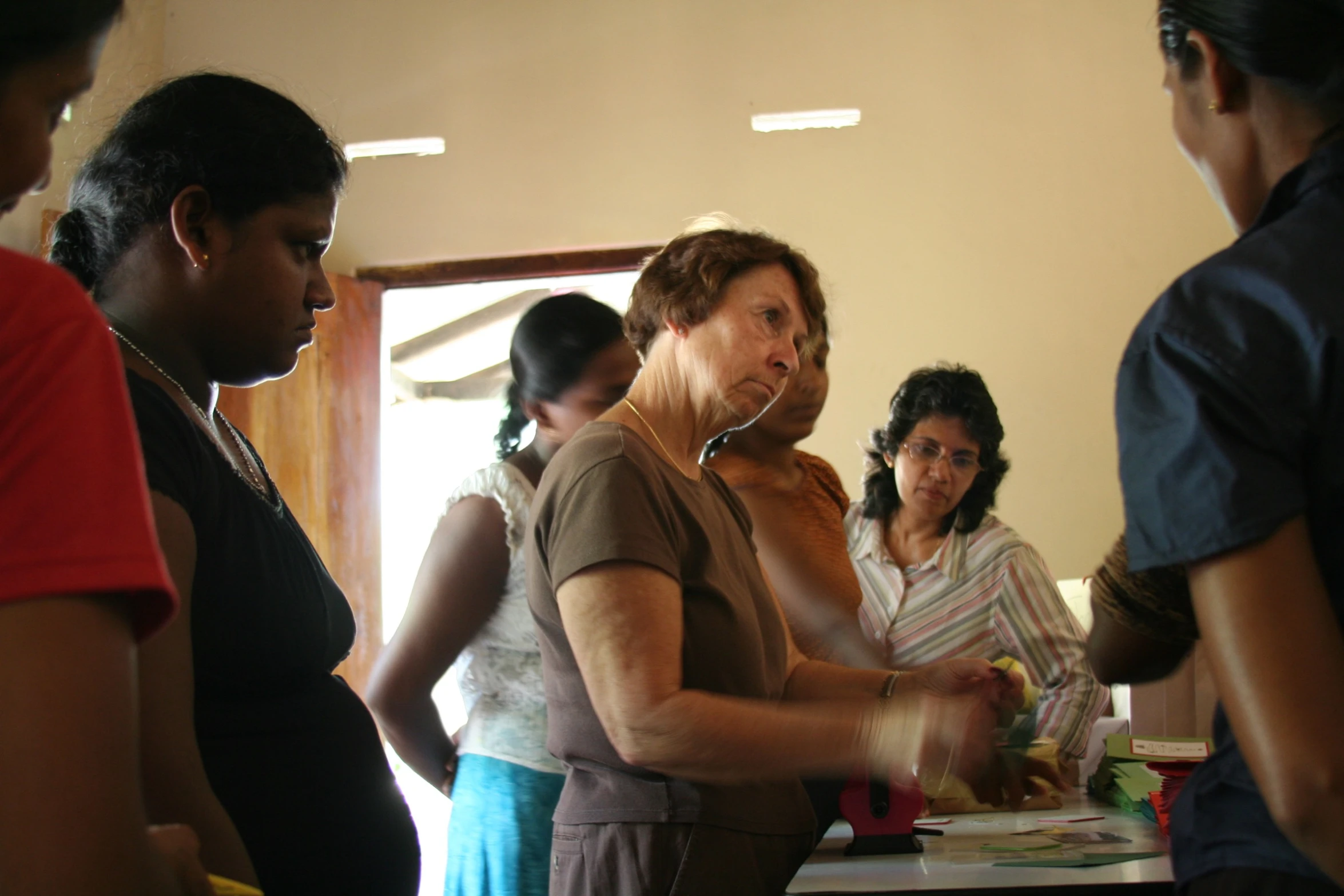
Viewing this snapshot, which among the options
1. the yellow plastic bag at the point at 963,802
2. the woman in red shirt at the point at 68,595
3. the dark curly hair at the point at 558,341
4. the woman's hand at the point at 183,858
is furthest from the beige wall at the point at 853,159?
the woman in red shirt at the point at 68,595

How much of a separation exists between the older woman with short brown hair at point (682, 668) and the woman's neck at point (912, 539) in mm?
1487

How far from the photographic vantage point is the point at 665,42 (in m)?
4.50

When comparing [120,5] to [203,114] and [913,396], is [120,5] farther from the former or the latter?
[913,396]

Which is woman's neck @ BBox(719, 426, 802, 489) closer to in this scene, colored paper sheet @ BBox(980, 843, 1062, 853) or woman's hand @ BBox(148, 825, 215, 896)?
colored paper sheet @ BBox(980, 843, 1062, 853)

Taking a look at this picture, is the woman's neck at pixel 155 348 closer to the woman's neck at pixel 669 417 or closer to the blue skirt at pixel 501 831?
the woman's neck at pixel 669 417

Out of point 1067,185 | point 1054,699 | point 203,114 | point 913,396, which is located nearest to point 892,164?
point 1067,185

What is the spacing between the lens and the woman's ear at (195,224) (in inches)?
40.2

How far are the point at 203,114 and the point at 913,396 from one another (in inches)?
91.2

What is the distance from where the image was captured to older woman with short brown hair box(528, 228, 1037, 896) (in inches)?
47.5

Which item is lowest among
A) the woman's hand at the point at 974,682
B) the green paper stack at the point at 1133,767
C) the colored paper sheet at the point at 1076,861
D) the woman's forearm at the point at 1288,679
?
the green paper stack at the point at 1133,767

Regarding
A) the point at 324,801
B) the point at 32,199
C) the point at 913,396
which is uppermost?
the point at 32,199

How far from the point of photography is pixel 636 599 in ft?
3.94

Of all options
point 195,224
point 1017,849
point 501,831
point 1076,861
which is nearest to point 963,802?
point 1017,849

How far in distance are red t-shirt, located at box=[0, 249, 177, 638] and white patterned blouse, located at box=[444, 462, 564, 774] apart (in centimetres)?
123
